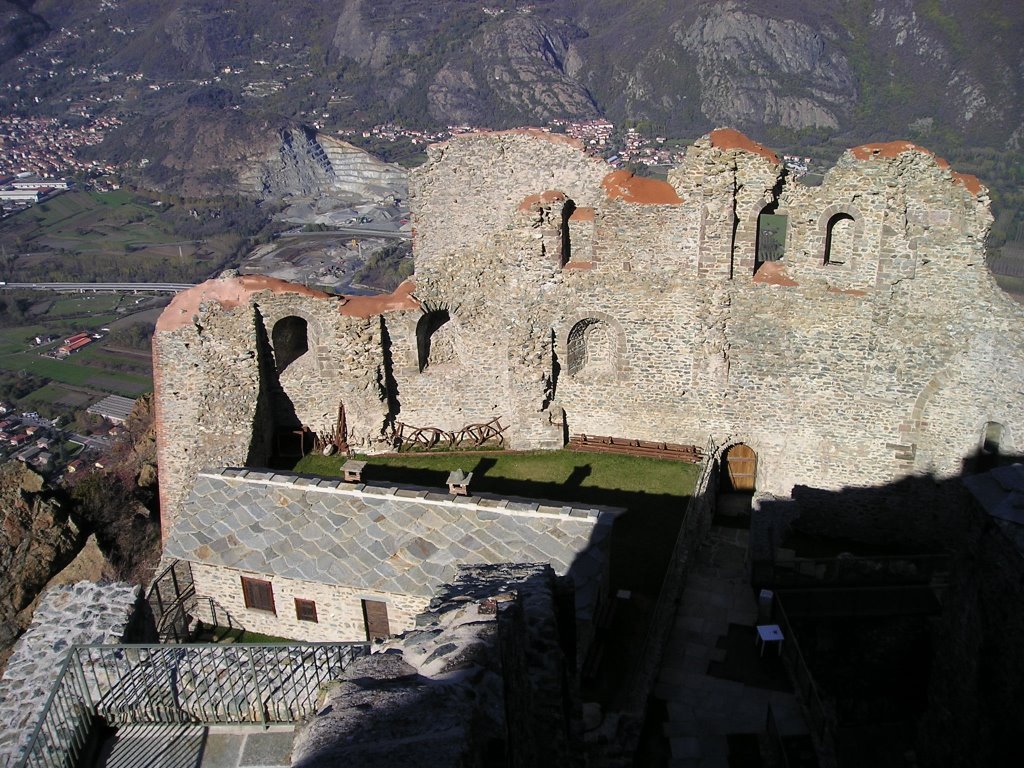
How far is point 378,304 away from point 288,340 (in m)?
2.21

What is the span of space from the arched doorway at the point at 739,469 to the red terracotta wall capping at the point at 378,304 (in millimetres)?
7015

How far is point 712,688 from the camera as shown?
14.2m

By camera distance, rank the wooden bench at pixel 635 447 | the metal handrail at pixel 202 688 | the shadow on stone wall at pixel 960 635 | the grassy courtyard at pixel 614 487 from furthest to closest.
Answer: the wooden bench at pixel 635 447 → the grassy courtyard at pixel 614 487 → the shadow on stone wall at pixel 960 635 → the metal handrail at pixel 202 688

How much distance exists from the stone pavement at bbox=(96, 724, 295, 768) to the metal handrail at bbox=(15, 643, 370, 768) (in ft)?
0.28

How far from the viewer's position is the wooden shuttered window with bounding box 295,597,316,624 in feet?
46.2

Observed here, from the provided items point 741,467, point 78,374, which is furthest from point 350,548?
point 78,374

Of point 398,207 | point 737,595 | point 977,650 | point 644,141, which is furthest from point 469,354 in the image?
point 398,207

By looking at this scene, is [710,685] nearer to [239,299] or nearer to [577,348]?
[577,348]

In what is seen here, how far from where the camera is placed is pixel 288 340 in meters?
20.2

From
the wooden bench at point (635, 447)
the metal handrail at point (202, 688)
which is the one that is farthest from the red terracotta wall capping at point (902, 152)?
the metal handrail at point (202, 688)

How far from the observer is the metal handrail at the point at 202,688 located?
8016 millimetres

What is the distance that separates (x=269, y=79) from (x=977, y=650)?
405ft

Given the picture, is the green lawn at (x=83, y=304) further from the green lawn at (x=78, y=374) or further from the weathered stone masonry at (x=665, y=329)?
the weathered stone masonry at (x=665, y=329)

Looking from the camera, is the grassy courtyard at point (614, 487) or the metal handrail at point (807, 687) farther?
the grassy courtyard at point (614, 487)
